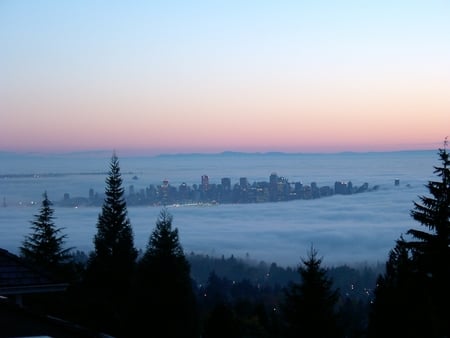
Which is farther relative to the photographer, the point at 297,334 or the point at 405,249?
the point at 405,249

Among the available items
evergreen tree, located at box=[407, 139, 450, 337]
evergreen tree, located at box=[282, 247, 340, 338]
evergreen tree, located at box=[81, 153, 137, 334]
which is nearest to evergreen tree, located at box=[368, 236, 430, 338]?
evergreen tree, located at box=[407, 139, 450, 337]

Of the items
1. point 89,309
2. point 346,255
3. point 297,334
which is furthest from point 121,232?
point 346,255

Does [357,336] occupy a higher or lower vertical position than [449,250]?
lower

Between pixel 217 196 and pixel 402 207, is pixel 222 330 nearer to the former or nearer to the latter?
pixel 402 207

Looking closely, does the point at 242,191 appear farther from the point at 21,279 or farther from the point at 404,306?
the point at 21,279

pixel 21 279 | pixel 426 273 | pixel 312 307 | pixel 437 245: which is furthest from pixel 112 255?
pixel 21 279

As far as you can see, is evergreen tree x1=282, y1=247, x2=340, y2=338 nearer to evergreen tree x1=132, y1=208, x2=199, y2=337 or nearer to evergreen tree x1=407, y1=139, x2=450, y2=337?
evergreen tree x1=407, y1=139, x2=450, y2=337
